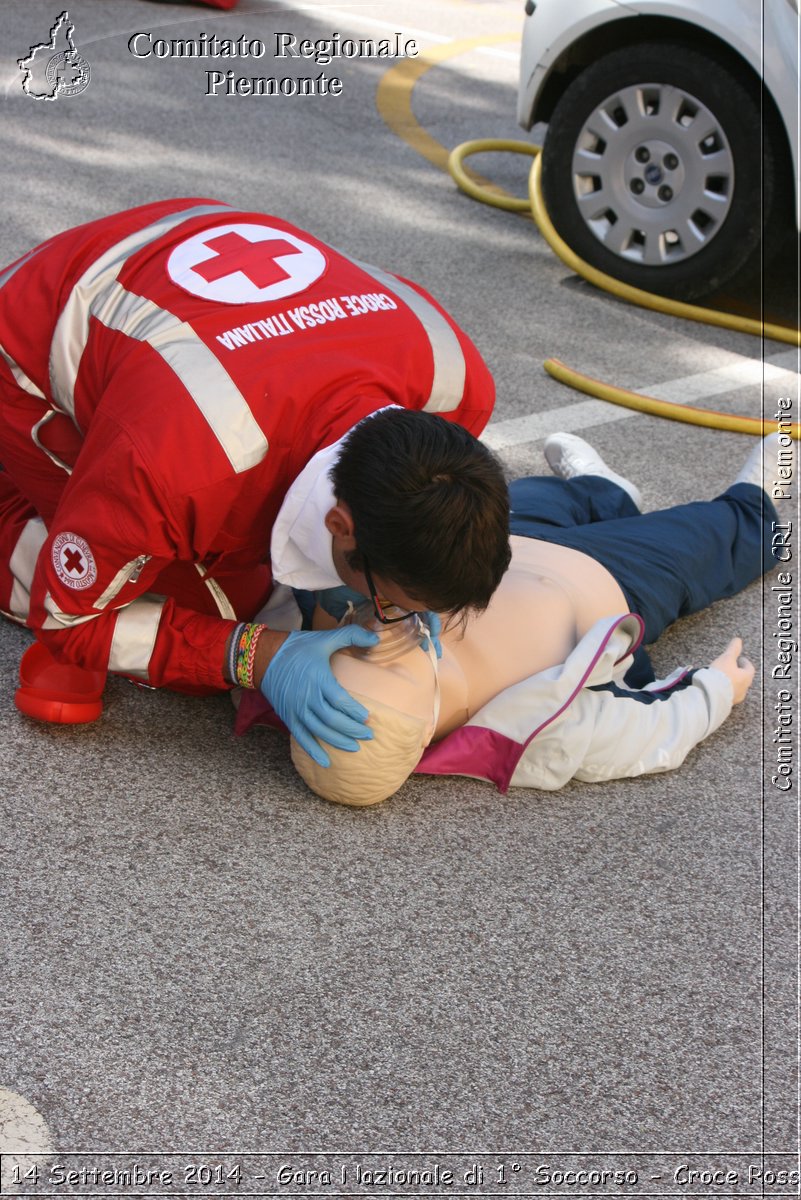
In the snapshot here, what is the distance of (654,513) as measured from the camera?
3.01 m

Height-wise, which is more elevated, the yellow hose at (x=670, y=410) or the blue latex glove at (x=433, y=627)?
the blue latex glove at (x=433, y=627)

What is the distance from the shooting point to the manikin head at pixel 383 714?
7.21 ft

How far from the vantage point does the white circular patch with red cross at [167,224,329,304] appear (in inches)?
88.1

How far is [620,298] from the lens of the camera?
4.55m

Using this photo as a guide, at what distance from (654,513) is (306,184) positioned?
2668mm

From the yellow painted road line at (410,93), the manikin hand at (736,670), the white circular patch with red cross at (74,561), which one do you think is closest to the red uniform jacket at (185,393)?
the white circular patch with red cross at (74,561)

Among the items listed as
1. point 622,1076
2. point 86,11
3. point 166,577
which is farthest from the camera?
point 86,11

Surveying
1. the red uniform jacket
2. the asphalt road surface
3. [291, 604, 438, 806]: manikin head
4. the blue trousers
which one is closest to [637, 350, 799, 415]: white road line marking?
the blue trousers

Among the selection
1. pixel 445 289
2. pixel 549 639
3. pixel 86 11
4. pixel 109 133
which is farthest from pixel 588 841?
pixel 86 11

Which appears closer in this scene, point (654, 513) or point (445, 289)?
point (654, 513)

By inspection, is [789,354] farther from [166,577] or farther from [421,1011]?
[421,1011]

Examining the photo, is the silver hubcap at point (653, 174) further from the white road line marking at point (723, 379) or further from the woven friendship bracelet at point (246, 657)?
the woven friendship bracelet at point (246, 657)

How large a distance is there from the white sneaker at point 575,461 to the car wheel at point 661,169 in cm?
137

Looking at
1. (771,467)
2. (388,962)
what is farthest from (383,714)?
(771,467)
